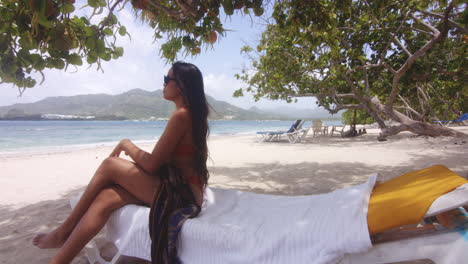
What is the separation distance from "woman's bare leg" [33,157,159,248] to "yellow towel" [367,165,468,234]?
1.36m

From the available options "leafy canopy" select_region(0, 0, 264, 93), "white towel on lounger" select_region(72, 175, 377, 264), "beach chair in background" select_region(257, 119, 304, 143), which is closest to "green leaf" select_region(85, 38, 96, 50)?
"leafy canopy" select_region(0, 0, 264, 93)

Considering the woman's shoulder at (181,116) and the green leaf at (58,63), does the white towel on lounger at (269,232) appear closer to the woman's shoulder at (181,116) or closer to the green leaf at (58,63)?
the woman's shoulder at (181,116)

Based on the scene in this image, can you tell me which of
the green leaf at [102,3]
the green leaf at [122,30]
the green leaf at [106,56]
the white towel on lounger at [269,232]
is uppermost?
the green leaf at [102,3]

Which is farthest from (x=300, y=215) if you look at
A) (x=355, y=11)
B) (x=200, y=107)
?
(x=355, y=11)

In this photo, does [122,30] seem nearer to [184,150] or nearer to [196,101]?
[196,101]

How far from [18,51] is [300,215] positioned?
2.53 meters

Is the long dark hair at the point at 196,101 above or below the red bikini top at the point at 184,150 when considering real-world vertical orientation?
above

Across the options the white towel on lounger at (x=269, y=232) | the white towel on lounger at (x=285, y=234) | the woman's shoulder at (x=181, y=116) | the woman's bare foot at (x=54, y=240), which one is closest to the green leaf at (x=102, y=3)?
the woman's shoulder at (x=181, y=116)

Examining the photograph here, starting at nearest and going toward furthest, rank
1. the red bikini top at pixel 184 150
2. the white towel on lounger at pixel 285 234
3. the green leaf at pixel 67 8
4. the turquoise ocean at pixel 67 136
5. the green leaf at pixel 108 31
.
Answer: the white towel on lounger at pixel 285 234, the green leaf at pixel 67 8, the red bikini top at pixel 184 150, the green leaf at pixel 108 31, the turquoise ocean at pixel 67 136

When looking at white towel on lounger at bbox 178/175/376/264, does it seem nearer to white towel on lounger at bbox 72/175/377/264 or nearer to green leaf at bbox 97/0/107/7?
white towel on lounger at bbox 72/175/377/264

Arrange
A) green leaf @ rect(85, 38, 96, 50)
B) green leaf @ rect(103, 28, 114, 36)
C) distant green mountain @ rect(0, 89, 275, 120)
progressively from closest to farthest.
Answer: green leaf @ rect(85, 38, 96, 50), green leaf @ rect(103, 28, 114, 36), distant green mountain @ rect(0, 89, 275, 120)

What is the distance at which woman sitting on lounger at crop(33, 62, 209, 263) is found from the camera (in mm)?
1645

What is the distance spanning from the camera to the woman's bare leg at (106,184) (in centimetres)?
168

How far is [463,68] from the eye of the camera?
369 centimetres
